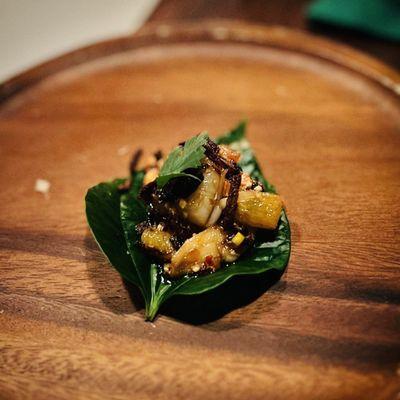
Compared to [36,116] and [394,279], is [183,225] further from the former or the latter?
[36,116]

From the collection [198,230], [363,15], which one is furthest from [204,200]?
[363,15]

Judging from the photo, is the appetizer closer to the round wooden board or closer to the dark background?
the round wooden board

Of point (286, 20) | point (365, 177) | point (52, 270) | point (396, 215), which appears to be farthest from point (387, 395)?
point (286, 20)

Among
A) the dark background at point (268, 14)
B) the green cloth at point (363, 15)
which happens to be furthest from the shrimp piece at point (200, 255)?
the green cloth at point (363, 15)

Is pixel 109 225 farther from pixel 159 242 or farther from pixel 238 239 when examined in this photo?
pixel 238 239

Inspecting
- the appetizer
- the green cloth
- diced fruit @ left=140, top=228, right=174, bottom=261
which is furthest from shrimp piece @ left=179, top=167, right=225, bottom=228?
the green cloth

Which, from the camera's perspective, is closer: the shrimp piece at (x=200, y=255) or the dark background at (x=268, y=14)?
the shrimp piece at (x=200, y=255)

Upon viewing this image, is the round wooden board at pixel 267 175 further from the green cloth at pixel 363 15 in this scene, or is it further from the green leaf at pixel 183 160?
the green cloth at pixel 363 15
